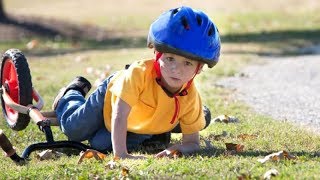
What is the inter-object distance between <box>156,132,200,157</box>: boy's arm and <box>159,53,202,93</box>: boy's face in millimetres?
487

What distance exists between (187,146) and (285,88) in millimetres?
4470

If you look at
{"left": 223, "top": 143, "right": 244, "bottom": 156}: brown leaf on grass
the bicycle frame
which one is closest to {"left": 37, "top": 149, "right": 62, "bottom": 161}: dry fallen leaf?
the bicycle frame

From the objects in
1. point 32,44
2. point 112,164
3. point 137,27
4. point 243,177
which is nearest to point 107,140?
point 112,164

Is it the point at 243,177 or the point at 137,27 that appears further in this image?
the point at 137,27

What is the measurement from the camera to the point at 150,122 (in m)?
5.64

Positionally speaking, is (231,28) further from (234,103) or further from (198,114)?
(198,114)

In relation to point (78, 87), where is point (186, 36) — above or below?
above

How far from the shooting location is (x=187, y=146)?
221 inches

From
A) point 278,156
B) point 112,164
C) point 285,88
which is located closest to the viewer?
point 112,164

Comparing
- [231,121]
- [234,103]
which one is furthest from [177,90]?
[234,103]

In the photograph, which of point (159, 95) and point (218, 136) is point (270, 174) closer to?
point (159, 95)

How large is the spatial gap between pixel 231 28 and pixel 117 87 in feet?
42.2

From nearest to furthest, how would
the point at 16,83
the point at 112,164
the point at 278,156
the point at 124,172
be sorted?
the point at 124,172 < the point at 112,164 < the point at 278,156 < the point at 16,83

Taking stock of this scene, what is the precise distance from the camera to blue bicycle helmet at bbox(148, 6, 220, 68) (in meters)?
5.24
